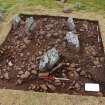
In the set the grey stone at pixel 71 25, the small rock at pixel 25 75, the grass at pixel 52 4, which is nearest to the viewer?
the small rock at pixel 25 75

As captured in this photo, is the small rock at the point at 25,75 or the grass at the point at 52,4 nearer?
the small rock at the point at 25,75

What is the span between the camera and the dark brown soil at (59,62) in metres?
5.08

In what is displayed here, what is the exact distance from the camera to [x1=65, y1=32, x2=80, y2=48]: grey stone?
6113 mm

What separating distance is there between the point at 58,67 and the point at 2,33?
2.05m

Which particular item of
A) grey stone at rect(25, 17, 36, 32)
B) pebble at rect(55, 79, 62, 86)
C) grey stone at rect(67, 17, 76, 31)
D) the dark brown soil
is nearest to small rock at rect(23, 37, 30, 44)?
the dark brown soil

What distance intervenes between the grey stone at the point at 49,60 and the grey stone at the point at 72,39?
686mm

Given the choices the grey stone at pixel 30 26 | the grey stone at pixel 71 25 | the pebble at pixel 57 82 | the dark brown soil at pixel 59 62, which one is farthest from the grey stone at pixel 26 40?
the pebble at pixel 57 82

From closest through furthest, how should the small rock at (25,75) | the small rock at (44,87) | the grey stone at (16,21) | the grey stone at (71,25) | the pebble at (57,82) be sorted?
the small rock at (44,87) < the pebble at (57,82) < the small rock at (25,75) < the grey stone at (71,25) < the grey stone at (16,21)

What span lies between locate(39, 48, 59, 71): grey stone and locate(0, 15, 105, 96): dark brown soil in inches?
6.3

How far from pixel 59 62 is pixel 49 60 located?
1.10 feet

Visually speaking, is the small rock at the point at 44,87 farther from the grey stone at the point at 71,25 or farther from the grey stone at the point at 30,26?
the grey stone at the point at 71,25

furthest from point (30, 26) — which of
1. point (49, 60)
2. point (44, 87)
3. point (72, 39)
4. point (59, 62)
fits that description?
point (44, 87)

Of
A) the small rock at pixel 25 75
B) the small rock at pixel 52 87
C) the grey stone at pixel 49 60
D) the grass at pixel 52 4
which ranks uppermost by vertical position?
the grass at pixel 52 4

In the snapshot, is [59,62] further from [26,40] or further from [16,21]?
[16,21]
